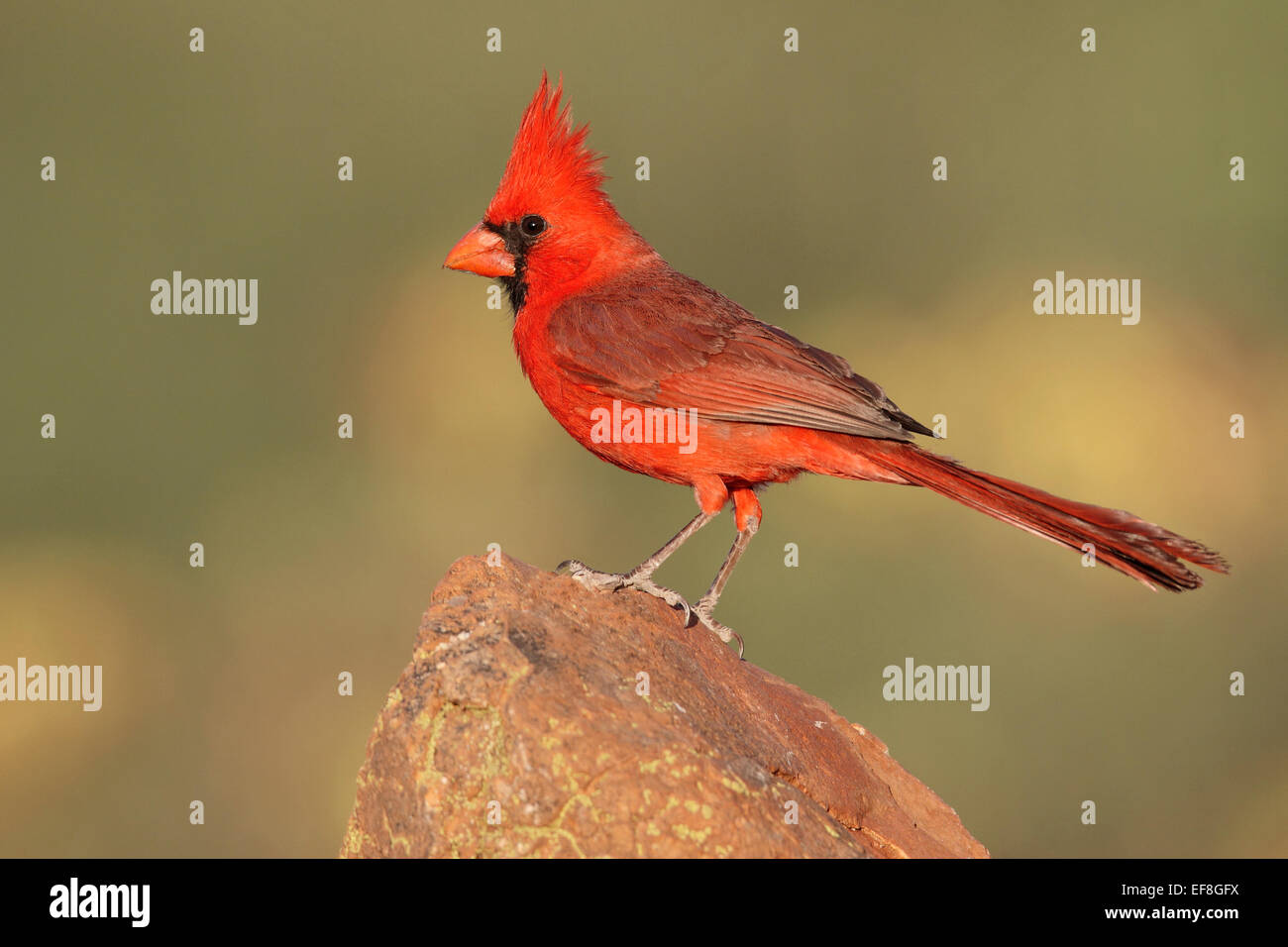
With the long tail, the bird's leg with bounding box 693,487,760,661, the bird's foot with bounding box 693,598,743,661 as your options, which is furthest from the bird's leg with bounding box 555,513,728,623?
the long tail

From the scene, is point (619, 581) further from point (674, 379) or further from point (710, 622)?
point (674, 379)

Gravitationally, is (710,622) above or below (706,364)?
below

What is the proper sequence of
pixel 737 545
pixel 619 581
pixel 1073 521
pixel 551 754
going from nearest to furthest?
pixel 551 754
pixel 1073 521
pixel 619 581
pixel 737 545

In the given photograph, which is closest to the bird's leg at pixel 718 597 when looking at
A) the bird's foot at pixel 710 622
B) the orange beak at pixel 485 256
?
the bird's foot at pixel 710 622

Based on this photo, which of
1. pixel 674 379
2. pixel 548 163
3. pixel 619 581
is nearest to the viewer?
pixel 619 581

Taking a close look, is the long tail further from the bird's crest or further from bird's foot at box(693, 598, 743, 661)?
the bird's crest

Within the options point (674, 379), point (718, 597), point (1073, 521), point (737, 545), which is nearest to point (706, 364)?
point (674, 379)

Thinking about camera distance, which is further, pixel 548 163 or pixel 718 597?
pixel 548 163
